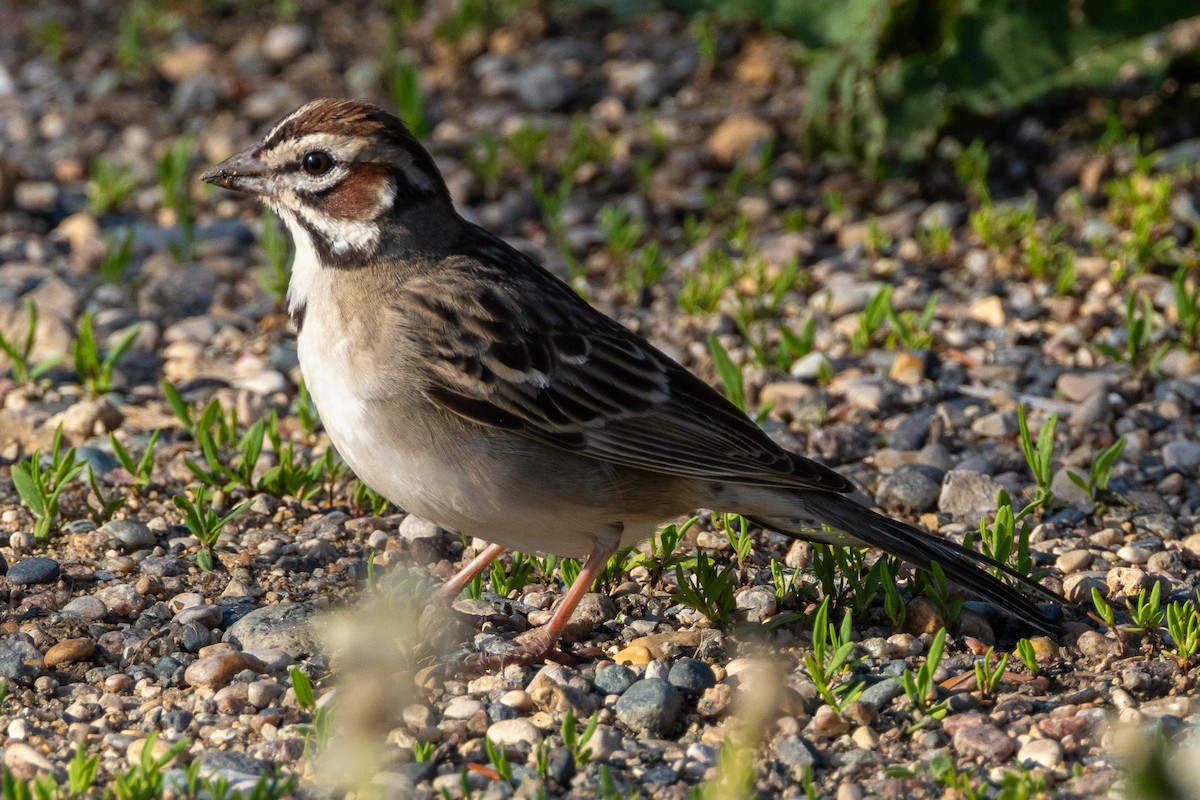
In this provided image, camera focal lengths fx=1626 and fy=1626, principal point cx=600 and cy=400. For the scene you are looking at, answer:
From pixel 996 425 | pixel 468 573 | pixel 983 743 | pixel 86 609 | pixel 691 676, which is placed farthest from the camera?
pixel 996 425

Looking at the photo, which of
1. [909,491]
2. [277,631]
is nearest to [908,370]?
[909,491]

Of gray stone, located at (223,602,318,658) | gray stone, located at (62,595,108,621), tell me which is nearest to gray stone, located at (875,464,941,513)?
gray stone, located at (223,602,318,658)

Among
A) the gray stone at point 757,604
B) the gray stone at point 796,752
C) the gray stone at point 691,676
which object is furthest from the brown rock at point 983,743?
the gray stone at point 757,604

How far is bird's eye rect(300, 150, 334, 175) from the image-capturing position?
5.20 m

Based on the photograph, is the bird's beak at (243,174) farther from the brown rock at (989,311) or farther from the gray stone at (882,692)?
the brown rock at (989,311)

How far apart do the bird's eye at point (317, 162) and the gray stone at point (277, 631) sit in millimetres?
1396

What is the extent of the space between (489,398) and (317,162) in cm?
97

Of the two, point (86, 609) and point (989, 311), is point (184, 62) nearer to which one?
point (989, 311)

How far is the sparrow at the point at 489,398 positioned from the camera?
488 centimetres

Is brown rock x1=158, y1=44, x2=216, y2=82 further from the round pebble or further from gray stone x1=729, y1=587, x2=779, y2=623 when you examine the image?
the round pebble

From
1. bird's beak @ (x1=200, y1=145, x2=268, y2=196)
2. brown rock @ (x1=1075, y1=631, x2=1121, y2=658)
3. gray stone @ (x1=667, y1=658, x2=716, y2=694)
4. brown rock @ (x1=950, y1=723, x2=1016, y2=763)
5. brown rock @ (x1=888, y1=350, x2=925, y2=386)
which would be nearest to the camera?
brown rock @ (x1=950, y1=723, x2=1016, y2=763)

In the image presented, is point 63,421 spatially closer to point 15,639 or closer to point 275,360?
point 275,360

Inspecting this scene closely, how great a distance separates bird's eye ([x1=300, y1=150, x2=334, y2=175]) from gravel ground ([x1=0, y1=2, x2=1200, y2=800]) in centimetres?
115

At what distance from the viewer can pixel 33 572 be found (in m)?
5.21
